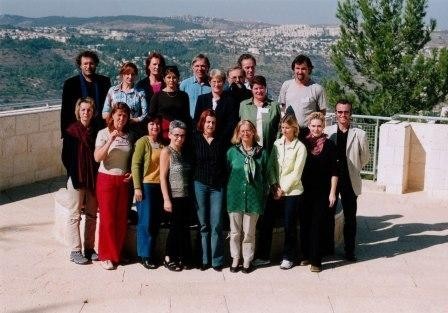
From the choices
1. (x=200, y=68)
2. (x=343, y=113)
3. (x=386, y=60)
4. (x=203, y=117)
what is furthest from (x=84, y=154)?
(x=386, y=60)

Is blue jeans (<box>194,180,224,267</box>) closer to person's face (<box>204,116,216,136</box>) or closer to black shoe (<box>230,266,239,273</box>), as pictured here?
black shoe (<box>230,266,239,273</box>)

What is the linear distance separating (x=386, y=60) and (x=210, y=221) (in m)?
28.3

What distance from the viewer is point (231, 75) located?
6.26m

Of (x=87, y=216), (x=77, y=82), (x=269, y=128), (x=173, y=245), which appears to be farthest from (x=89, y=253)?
(x=269, y=128)

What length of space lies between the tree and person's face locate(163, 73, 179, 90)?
2396 cm

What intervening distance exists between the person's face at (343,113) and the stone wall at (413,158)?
309cm

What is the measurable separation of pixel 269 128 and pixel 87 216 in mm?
1941

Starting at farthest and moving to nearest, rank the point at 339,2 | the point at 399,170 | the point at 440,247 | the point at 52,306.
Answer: the point at 339,2, the point at 399,170, the point at 440,247, the point at 52,306

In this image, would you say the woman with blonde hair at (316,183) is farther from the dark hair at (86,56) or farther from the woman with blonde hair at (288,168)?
the dark hair at (86,56)

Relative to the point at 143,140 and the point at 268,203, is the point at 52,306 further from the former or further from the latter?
the point at 268,203

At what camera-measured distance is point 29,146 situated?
29.9 feet

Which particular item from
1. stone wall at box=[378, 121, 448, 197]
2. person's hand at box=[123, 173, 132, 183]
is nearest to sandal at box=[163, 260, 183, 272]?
person's hand at box=[123, 173, 132, 183]

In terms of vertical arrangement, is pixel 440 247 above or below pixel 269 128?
below

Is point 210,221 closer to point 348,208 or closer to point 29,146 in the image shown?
point 348,208
